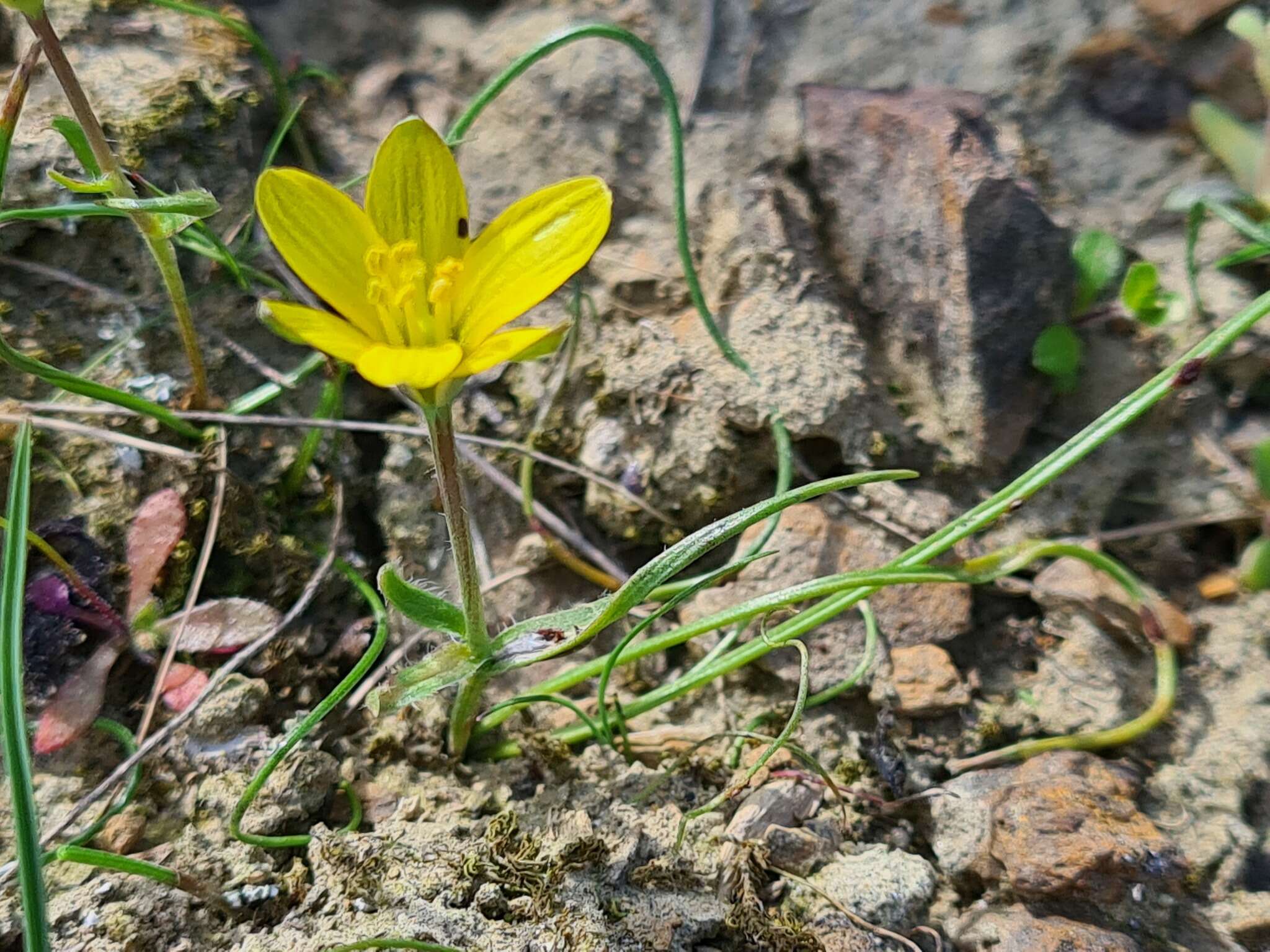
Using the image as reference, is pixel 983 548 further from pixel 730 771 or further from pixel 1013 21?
pixel 1013 21

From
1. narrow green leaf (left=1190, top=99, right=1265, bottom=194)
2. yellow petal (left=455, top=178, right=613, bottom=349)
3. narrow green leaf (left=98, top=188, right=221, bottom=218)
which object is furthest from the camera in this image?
narrow green leaf (left=1190, top=99, right=1265, bottom=194)

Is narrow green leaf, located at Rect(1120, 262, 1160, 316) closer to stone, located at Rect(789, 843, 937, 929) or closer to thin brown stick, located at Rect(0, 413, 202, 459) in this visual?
stone, located at Rect(789, 843, 937, 929)

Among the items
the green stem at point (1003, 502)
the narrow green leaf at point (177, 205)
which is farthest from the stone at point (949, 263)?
the narrow green leaf at point (177, 205)

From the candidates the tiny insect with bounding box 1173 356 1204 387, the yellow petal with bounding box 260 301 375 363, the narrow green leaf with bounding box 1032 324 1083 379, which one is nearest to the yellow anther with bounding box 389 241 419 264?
the yellow petal with bounding box 260 301 375 363

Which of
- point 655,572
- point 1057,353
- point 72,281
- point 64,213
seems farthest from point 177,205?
point 1057,353

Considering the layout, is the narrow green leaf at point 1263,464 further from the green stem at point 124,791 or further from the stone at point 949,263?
the green stem at point 124,791

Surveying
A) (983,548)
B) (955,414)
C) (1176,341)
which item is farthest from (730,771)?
(1176,341)

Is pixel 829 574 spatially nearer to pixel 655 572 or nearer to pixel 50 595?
pixel 655 572
